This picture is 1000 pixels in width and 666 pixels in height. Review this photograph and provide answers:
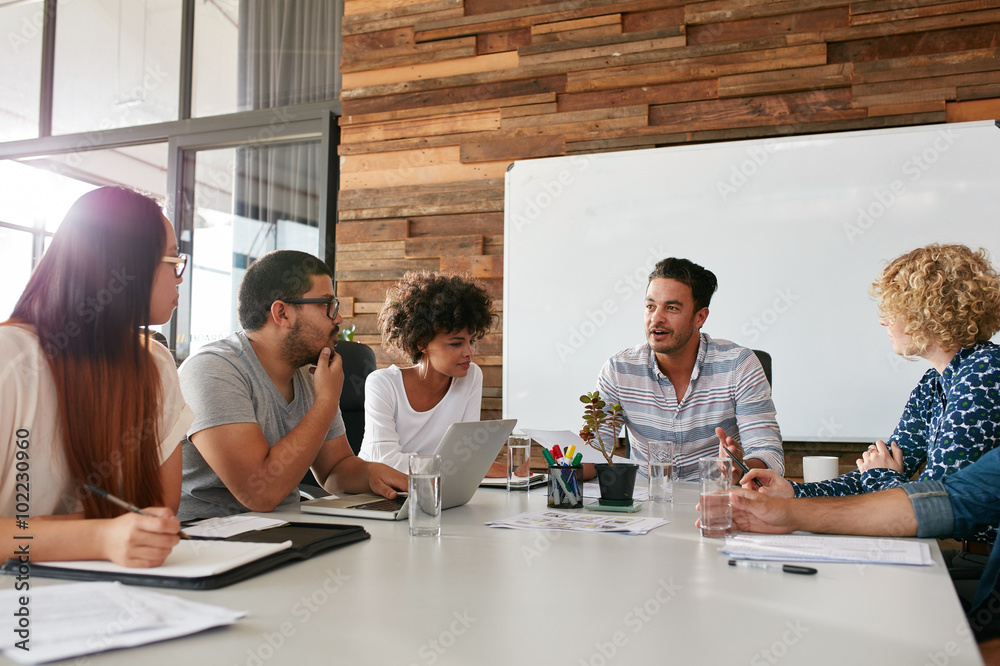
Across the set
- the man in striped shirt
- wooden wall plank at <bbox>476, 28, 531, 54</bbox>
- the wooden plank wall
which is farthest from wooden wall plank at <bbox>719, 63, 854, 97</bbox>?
the man in striped shirt

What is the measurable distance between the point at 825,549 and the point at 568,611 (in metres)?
0.50

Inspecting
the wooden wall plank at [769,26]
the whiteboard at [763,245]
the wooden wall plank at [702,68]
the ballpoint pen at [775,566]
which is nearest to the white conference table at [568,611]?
the ballpoint pen at [775,566]

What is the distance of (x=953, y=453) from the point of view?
4.85ft

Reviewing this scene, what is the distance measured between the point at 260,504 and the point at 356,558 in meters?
0.52

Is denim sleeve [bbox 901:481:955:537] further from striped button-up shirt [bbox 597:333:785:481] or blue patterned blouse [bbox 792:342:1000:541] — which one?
striped button-up shirt [bbox 597:333:785:481]

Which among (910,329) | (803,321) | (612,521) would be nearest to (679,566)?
(612,521)

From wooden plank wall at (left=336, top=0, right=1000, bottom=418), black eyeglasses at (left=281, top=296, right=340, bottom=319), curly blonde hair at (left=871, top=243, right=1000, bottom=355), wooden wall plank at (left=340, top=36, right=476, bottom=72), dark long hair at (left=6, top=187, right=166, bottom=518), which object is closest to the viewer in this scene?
dark long hair at (left=6, top=187, right=166, bottom=518)

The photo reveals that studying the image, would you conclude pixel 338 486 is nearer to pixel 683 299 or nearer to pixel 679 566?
pixel 679 566

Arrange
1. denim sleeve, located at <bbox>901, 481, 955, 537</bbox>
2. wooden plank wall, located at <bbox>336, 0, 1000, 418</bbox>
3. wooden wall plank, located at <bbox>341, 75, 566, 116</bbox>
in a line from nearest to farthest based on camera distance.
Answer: denim sleeve, located at <bbox>901, 481, 955, 537</bbox> → wooden plank wall, located at <bbox>336, 0, 1000, 418</bbox> → wooden wall plank, located at <bbox>341, 75, 566, 116</bbox>

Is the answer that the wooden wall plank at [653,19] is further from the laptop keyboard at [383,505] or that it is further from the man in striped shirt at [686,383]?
the laptop keyboard at [383,505]

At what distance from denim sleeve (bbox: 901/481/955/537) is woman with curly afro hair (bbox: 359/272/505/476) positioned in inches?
52.5

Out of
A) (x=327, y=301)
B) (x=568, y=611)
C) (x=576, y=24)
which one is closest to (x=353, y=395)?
(x=327, y=301)

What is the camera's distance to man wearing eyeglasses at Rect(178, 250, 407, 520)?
60.0 inches

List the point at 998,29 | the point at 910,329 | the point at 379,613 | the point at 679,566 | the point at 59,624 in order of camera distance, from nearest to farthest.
Answer: the point at 59,624 → the point at 379,613 → the point at 679,566 → the point at 910,329 → the point at 998,29
